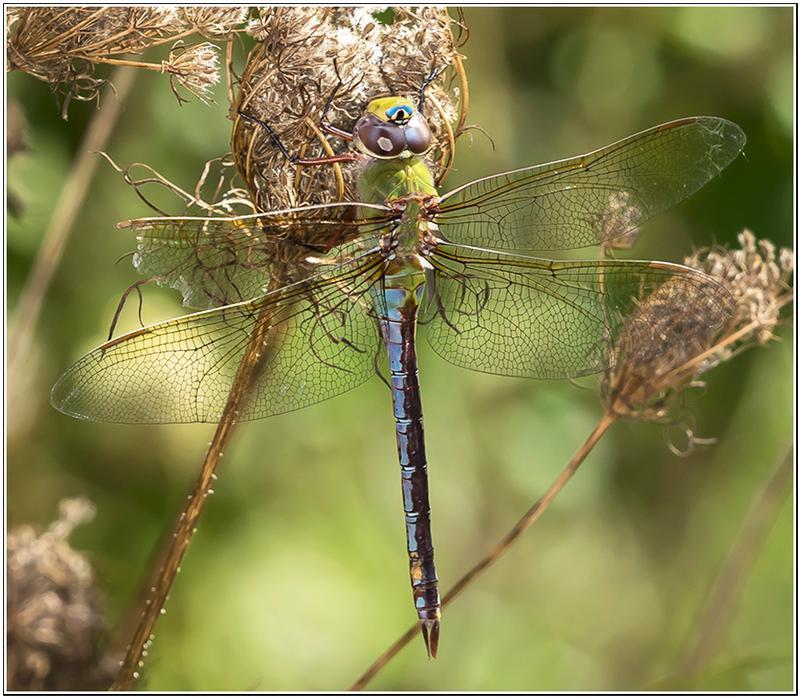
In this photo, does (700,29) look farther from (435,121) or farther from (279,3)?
(279,3)

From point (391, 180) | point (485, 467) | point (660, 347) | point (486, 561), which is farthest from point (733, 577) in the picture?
point (391, 180)

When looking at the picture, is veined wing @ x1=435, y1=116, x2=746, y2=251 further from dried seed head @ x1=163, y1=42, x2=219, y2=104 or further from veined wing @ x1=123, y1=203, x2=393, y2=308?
dried seed head @ x1=163, y1=42, x2=219, y2=104

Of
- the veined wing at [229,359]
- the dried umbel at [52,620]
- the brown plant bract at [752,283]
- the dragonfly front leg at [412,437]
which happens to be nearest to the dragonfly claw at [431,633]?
the dragonfly front leg at [412,437]

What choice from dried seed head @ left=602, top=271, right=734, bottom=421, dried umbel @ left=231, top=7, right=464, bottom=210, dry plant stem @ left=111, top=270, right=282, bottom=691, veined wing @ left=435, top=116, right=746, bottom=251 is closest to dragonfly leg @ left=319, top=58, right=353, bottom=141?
dried umbel @ left=231, top=7, right=464, bottom=210

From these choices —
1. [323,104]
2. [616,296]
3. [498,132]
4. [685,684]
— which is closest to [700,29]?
[498,132]

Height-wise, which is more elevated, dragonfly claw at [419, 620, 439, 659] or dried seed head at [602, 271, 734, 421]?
dried seed head at [602, 271, 734, 421]
